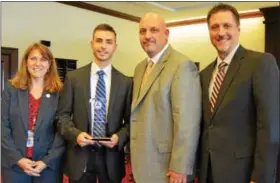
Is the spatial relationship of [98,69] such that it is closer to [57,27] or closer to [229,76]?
[229,76]

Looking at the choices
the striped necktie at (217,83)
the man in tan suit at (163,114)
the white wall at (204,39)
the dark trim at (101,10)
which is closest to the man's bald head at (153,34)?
the man in tan suit at (163,114)

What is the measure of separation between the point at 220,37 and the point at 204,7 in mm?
4637

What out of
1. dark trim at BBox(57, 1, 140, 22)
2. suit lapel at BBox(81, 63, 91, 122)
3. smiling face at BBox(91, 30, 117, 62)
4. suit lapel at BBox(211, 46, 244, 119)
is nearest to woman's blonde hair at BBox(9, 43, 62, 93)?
suit lapel at BBox(81, 63, 91, 122)

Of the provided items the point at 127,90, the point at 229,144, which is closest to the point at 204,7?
the point at 127,90

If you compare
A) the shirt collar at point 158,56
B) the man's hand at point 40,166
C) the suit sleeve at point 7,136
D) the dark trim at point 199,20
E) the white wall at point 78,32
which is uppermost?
the dark trim at point 199,20

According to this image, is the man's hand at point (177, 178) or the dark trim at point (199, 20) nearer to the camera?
the man's hand at point (177, 178)

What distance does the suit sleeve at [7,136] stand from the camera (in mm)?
2361

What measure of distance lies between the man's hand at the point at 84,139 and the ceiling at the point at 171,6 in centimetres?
413

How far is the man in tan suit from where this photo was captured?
2.06 metres

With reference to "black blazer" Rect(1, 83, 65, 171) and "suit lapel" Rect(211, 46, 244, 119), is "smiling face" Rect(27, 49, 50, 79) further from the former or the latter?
"suit lapel" Rect(211, 46, 244, 119)

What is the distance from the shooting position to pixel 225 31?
6.74ft

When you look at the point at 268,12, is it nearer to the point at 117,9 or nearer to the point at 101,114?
the point at 117,9

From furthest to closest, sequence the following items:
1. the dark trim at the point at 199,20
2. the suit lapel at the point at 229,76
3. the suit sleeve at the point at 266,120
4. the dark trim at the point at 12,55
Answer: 1. the dark trim at the point at 199,20
2. the dark trim at the point at 12,55
3. the suit lapel at the point at 229,76
4. the suit sleeve at the point at 266,120

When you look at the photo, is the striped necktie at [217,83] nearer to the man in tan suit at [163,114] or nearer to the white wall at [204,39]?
the man in tan suit at [163,114]
